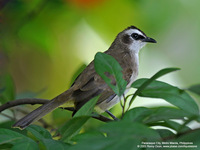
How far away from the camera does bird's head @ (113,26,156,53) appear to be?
157 inches

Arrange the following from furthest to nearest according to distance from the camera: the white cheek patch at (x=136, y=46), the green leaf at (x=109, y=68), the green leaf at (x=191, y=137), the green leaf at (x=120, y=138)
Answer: the white cheek patch at (x=136, y=46)
the green leaf at (x=109, y=68)
the green leaf at (x=191, y=137)
the green leaf at (x=120, y=138)

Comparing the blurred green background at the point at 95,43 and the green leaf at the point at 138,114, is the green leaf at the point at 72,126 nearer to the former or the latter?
the green leaf at the point at 138,114

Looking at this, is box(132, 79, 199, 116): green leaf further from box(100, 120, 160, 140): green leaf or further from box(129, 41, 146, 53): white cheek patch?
box(129, 41, 146, 53): white cheek patch

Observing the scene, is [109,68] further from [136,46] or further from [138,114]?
[136,46]

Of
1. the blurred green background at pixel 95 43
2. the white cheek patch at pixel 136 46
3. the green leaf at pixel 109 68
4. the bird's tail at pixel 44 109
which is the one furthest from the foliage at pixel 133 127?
the blurred green background at pixel 95 43

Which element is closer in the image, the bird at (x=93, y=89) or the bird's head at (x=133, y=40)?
the bird at (x=93, y=89)

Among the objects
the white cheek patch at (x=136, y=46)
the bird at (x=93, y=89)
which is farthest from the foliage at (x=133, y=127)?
the white cheek patch at (x=136, y=46)

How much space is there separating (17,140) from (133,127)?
54 cm

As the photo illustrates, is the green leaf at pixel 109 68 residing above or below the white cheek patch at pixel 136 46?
above

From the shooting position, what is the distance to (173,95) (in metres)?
1.38

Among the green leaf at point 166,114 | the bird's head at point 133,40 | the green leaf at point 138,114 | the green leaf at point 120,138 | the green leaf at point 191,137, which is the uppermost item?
the bird's head at point 133,40

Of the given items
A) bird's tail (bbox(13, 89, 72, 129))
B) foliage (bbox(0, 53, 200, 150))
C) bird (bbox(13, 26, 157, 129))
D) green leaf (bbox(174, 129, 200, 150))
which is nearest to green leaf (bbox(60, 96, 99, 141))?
foliage (bbox(0, 53, 200, 150))

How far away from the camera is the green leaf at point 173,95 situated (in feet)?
4.21

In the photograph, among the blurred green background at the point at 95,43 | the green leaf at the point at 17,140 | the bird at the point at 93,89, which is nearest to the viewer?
the green leaf at the point at 17,140
